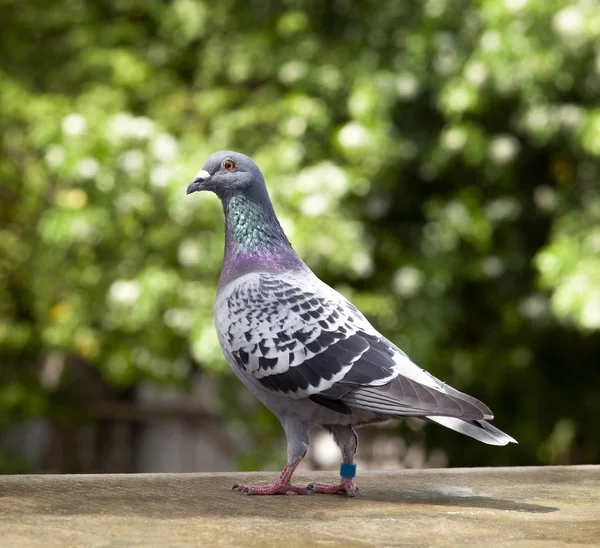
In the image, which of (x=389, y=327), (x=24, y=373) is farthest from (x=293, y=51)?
(x=24, y=373)

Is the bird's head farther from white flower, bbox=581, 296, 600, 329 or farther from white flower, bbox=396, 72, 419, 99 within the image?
white flower, bbox=396, 72, 419, 99

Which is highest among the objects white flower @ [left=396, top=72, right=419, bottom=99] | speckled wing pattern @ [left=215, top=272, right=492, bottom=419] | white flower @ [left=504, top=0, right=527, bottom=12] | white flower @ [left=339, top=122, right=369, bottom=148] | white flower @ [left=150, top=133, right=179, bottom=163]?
white flower @ [left=504, top=0, right=527, bottom=12]

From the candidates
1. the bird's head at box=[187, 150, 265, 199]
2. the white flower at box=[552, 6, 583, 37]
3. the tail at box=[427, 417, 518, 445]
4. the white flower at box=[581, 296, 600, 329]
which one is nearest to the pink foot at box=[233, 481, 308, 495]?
the tail at box=[427, 417, 518, 445]

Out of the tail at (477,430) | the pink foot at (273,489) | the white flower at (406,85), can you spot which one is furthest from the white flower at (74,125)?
the tail at (477,430)

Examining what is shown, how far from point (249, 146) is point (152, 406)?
3756 millimetres

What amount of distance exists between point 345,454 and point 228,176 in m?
1.04

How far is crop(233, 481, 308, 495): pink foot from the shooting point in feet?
11.7

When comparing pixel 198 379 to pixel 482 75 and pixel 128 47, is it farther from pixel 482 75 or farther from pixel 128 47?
pixel 482 75

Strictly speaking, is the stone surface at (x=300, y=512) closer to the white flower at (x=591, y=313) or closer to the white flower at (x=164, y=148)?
the white flower at (x=591, y=313)

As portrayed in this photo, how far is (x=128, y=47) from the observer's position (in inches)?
308

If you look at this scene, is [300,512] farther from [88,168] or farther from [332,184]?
[88,168]

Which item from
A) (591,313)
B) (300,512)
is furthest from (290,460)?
(591,313)

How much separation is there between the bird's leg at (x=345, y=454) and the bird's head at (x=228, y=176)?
0.89m

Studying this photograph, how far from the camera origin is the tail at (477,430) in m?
3.29
